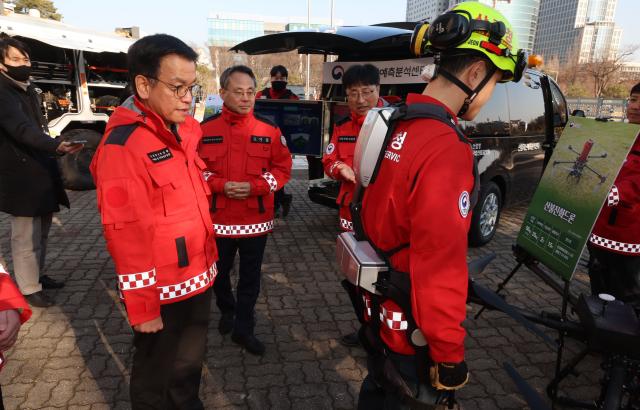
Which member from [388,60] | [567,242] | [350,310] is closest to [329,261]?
[350,310]

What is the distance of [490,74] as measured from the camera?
163 centimetres

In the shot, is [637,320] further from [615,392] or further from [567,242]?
[567,242]

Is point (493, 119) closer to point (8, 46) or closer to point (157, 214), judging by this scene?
point (157, 214)

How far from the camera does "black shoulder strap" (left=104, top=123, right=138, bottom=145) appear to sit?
1715 mm

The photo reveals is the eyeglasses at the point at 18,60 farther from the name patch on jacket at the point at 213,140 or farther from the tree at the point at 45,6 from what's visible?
the tree at the point at 45,6

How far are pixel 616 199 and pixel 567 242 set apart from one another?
55 centimetres

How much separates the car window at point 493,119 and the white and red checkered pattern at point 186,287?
12.6 feet

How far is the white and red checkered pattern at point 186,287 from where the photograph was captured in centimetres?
193

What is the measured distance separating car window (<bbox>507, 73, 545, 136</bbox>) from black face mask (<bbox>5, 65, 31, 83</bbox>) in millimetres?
5375

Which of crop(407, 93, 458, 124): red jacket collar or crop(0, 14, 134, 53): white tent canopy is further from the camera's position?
crop(0, 14, 134, 53): white tent canopy

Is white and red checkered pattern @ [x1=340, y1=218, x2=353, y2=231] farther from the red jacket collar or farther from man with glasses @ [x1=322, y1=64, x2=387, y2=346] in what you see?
the red jacket collar

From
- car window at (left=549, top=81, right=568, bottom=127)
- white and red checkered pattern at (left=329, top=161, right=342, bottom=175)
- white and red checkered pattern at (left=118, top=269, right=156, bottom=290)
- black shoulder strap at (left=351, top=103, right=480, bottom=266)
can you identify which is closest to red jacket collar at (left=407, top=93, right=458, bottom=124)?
black shoulder strap at (left=351, top=103, right=480, bottom=266)

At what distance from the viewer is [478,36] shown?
1.56m

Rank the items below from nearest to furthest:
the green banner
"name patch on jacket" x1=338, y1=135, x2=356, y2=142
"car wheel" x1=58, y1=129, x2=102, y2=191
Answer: the green banner < "name patch on jacket" x1=338, y1=135, x2=356, y2=142 < "car wheel" x1=58, y1=129, x2=102, y2=191
